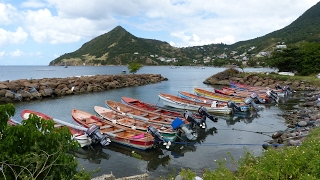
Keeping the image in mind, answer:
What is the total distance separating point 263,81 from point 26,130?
4607 cm

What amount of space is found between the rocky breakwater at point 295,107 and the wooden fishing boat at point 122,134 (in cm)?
675

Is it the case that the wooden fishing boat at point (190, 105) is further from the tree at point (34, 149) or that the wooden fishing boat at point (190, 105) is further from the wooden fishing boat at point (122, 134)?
the tree at point (34, 149)

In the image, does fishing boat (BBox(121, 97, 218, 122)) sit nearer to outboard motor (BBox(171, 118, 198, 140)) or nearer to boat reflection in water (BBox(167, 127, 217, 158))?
boat reflection in water (BBox(167, 127, 217, 158))

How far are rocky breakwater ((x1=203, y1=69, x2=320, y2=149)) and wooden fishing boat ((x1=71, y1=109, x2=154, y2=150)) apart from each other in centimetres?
675

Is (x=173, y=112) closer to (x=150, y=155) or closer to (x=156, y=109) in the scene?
(x=156, y=109)

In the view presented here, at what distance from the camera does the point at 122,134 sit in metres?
16.1

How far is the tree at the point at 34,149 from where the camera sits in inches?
215

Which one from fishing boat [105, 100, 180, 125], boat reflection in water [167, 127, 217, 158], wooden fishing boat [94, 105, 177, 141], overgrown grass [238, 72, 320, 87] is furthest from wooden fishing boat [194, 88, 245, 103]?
overgrown grass [238, 72, 320, 87]

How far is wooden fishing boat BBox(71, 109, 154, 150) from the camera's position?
14352 millimetres

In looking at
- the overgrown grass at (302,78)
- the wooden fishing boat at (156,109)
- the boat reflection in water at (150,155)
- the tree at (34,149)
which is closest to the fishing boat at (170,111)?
the wooden fishing boat at (156,109)

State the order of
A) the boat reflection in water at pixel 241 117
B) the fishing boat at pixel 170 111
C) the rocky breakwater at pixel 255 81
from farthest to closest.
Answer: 1. the rocky breakwater at pixel 255 81
2. the boat reflection in water at pixel 241 117
3. the fishing boat at pixel 170 111

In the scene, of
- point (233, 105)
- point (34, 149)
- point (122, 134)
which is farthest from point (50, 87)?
point (34, 149)

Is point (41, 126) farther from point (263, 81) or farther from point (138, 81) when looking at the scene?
point (138, 81)

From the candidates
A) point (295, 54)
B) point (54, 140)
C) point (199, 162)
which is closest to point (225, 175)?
point (54, 140)
